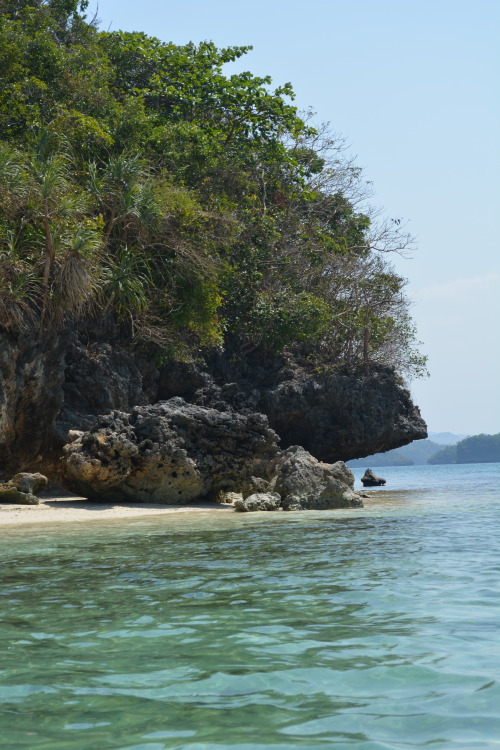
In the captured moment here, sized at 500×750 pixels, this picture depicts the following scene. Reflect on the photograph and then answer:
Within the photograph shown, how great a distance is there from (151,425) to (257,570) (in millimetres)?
8167

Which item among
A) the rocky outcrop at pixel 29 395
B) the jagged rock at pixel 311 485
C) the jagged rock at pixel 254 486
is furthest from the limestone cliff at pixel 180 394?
the jagged rock at pixel 311 485

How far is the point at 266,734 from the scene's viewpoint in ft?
9.78

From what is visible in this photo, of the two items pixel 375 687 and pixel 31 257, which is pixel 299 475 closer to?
pixel 31 257

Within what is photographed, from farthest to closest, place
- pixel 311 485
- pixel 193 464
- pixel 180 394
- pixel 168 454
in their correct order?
pixel 180 394 < pixel 193 464 < pixel 311 485 < pixel 168 454

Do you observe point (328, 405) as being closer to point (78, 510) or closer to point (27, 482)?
point (78, 510)

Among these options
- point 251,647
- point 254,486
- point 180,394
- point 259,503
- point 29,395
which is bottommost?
point 251,647

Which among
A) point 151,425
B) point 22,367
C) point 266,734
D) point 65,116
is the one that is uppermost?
point 65,116

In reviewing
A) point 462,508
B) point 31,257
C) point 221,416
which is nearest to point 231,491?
point 221,416

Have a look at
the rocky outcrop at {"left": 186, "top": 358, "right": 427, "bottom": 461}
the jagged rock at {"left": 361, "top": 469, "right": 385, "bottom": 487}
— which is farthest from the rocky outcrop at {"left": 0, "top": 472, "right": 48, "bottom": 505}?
the jagged rock at {"left": 361, "top": 469, "right": 385, "bottom": 487}

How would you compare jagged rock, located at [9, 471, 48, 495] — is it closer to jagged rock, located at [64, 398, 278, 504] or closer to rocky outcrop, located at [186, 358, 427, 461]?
jagged rock, located at [64, 398, 278, 504]

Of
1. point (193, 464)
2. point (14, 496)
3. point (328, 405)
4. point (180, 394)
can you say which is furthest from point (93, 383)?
point (328, 405)

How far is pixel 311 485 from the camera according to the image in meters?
15.0

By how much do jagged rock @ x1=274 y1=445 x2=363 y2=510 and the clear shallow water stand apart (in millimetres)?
6086

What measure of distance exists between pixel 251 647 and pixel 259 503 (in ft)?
33.6
